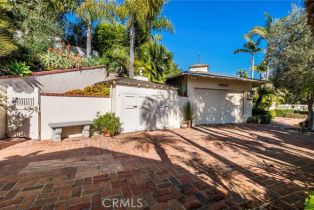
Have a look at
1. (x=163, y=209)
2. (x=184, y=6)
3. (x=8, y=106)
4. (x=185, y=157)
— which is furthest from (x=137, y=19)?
(x=163, y=209)

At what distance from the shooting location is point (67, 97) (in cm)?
666

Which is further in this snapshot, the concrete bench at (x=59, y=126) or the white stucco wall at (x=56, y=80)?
the white stucco wall at (x=56, y=80)

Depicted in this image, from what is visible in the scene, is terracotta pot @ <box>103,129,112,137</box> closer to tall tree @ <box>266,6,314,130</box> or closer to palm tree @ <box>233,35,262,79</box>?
tall tree @ <box>266,6,314,130</box>

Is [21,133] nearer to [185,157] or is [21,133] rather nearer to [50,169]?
[50,169]

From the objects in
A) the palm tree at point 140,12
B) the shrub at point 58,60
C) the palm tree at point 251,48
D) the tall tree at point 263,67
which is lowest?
the shrub at point 58,60

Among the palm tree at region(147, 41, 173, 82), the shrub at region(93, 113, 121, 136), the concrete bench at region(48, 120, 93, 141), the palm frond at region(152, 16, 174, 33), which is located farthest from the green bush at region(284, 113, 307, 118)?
the concrete bench at region(48, 120, 93, 141)

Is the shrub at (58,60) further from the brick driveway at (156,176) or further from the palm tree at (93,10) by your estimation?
the brick driveway at (156,176)

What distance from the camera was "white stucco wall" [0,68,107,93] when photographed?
628cm

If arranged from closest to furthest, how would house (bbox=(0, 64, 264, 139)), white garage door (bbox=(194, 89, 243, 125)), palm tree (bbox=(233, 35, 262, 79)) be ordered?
house (bbox=(0, 64, 264, 139)) → white garage door (bbox=(194, 89, 243, 125)) → palm tree (bbox=(233, 35, 262, 79))

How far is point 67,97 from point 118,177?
15.4 feet

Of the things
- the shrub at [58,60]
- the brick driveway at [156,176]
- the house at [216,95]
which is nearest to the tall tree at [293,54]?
the house at [216,95]

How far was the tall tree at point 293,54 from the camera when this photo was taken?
8.02 m

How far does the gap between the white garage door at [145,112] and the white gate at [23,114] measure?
131 inches

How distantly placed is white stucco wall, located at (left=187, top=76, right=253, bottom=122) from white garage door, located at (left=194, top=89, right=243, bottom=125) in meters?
0.24
